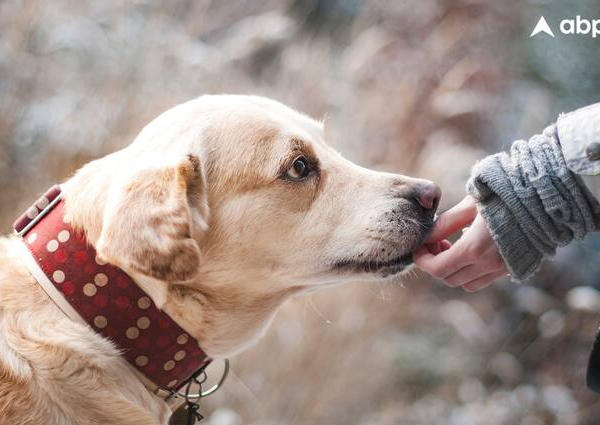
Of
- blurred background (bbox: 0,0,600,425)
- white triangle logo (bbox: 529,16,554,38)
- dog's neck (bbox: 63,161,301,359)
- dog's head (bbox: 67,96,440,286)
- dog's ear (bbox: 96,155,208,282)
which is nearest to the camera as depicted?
dog's ear (bbox: 96,155,208,282)

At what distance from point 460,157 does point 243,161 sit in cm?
160

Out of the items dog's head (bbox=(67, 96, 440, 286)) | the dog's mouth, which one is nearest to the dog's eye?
dog's head (bbox=(67, 96, 440, 286))

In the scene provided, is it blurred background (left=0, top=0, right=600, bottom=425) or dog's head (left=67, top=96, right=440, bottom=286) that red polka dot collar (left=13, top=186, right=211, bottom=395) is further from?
blurred background (left=0, top=0, right=600, bottom=425)

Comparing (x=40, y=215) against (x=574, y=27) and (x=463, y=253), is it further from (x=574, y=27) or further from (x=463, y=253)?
(x=574, y=27)

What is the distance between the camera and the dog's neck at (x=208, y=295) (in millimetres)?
1646

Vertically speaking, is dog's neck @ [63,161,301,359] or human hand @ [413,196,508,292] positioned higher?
dog's neck @ [63,161,301,359]

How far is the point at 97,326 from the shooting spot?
5.25ft

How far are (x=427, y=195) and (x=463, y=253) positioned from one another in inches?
7.0

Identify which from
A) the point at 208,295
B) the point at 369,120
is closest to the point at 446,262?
the point at 208,295

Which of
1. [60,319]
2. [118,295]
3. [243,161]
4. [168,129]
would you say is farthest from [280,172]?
[60,319]

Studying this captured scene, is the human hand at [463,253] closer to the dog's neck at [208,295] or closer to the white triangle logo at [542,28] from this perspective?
the dog's neck at [208,295]

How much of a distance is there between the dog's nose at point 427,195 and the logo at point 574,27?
2.12 meters

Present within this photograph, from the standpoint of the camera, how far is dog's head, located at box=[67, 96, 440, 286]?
176 cm

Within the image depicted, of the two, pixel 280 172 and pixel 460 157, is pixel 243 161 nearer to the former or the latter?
pixel 280 172
